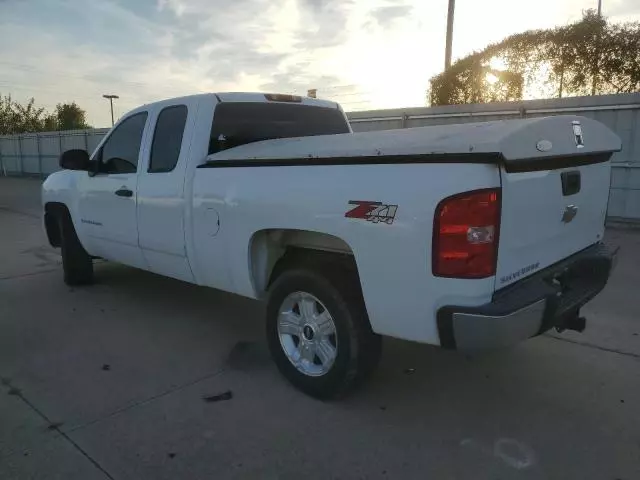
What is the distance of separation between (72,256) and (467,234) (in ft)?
16.1

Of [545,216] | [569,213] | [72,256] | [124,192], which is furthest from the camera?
[72,256]

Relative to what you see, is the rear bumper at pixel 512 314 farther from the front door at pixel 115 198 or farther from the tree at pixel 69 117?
the tree at pixel 69 117

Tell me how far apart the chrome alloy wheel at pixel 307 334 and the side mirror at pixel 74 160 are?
2949mm

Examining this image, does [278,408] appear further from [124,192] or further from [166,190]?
[124,192]

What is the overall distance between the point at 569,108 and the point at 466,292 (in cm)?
900

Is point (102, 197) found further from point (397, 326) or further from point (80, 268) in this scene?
point (397, 326)

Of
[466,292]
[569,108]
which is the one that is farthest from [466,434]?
[569,108]

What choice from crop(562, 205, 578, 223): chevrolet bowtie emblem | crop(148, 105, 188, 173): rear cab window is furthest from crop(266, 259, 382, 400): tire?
Result: crop(148, 105, 188, 173): rear cab window

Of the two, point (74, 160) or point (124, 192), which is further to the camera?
point (74, 160)

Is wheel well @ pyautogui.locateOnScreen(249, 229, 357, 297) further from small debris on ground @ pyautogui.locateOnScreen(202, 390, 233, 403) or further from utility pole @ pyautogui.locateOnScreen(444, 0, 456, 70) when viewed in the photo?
utility pole @ pyautogui.locateOnScreen(444, 0, 456, 70)

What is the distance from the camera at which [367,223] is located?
9.18 ft

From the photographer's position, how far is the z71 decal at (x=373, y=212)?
8.83ft

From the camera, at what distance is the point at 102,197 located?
5172 mm

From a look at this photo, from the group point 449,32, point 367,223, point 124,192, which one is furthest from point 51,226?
point 449,32
